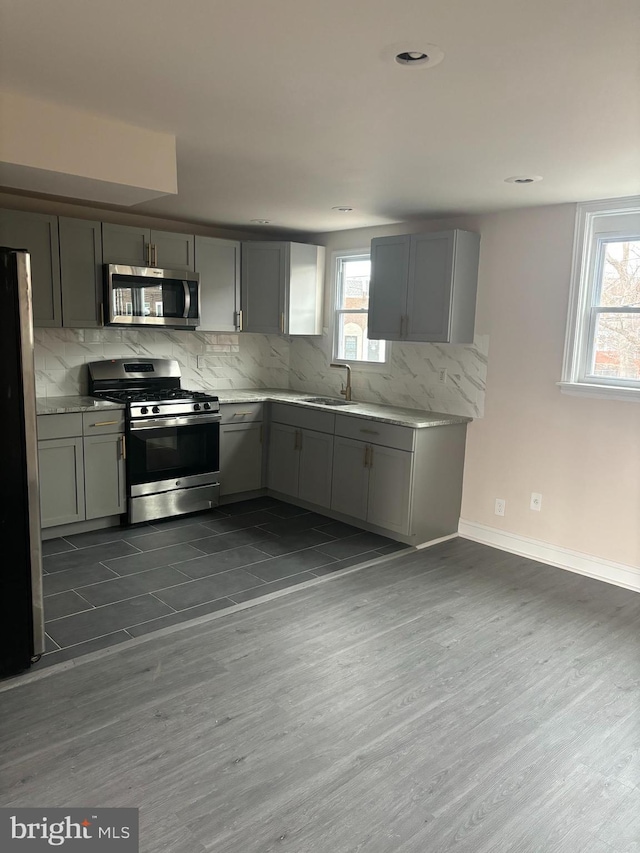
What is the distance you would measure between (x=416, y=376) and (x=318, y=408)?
0.83 m

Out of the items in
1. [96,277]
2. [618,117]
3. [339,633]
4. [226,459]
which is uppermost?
[618,117]

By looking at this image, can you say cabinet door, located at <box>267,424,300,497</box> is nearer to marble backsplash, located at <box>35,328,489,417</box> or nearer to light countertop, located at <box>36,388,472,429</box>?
light countertop, located at <box>36,388,472,429</box>

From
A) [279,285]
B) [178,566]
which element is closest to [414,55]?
[178,566]

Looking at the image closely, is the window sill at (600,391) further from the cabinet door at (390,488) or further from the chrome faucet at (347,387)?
the chrome faucet at (347,387)

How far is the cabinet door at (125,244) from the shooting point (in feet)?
15.0

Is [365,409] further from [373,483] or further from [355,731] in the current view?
[355,731]

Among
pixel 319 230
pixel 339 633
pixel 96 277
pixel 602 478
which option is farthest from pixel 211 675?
pixel 319 230

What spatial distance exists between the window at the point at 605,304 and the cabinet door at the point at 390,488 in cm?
→ 119

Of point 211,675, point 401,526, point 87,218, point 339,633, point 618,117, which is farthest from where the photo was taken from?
point 87,218

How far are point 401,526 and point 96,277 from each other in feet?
9.32

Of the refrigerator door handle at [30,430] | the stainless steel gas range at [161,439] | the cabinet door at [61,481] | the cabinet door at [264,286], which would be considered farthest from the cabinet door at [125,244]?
the refrigerator door handle at [30,430]

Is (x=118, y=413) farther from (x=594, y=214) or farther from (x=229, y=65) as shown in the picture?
(x=594, y=214)

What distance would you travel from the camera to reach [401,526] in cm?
438
